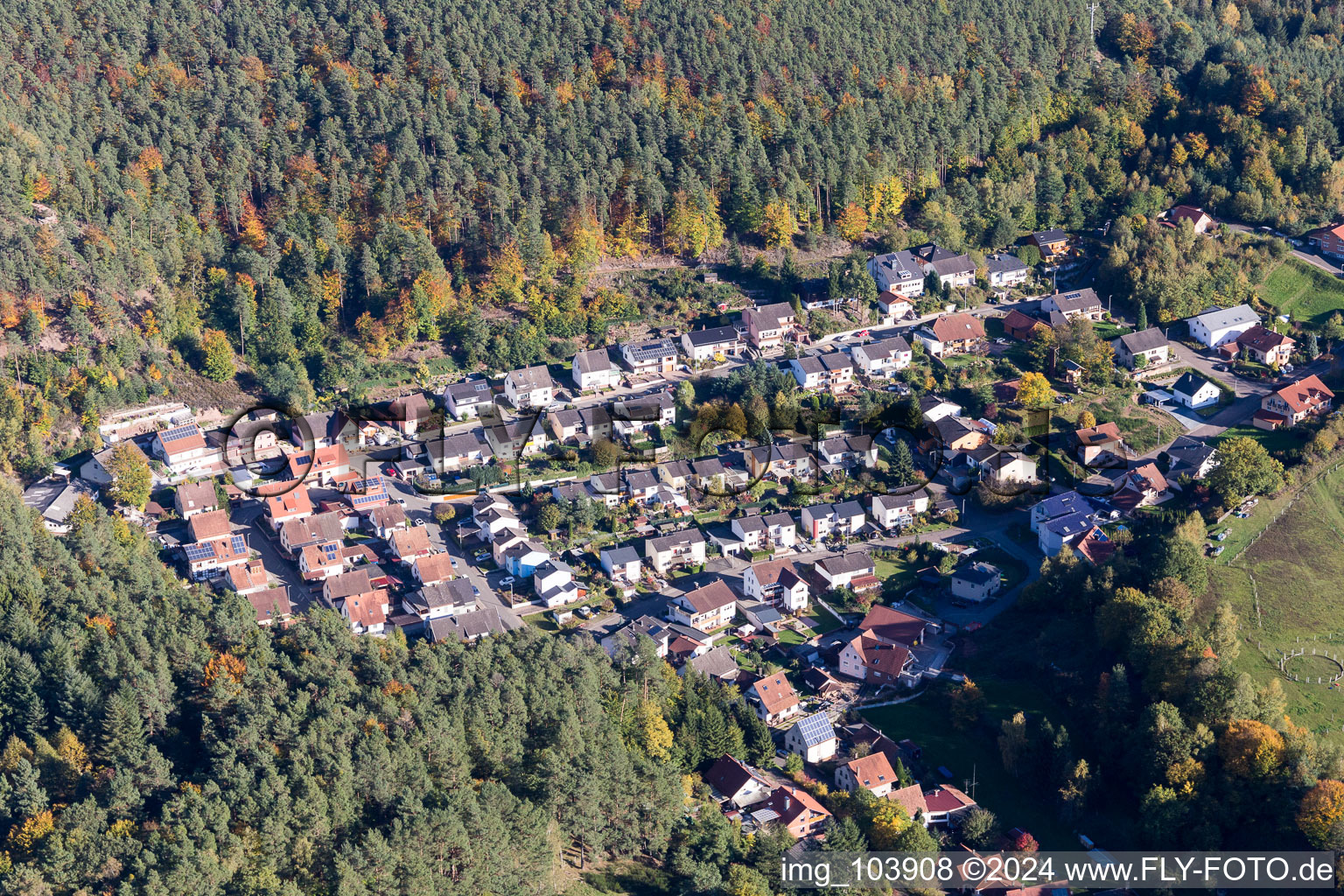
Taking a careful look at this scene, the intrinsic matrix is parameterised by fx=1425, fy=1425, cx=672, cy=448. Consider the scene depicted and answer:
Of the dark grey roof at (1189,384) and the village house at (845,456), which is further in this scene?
the dark grey roof at (1189,384)

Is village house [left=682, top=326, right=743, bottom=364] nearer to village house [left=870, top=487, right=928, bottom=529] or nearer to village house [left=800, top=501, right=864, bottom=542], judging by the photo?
village house [left=800, top=501, right=864, bottom=542]

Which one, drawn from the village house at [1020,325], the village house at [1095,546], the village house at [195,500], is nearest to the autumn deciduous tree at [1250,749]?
the village house at [1095,546]

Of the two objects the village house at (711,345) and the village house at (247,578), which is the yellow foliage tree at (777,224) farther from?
the village house at (247,578)

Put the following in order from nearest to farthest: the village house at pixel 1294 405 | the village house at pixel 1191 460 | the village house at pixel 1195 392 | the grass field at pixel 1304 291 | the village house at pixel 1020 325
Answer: the village house at pixel 1191 460 < the village house at pixel 1294 405 < the village house at pixel 1195 392 < the village house at pixel 1020 325 < the grass field at pixel 1304 291

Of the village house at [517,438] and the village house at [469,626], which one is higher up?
the village house at [469,626]

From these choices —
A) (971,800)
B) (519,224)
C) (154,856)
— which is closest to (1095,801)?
(971,800)

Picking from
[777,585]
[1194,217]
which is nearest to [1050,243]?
[1194,217]
